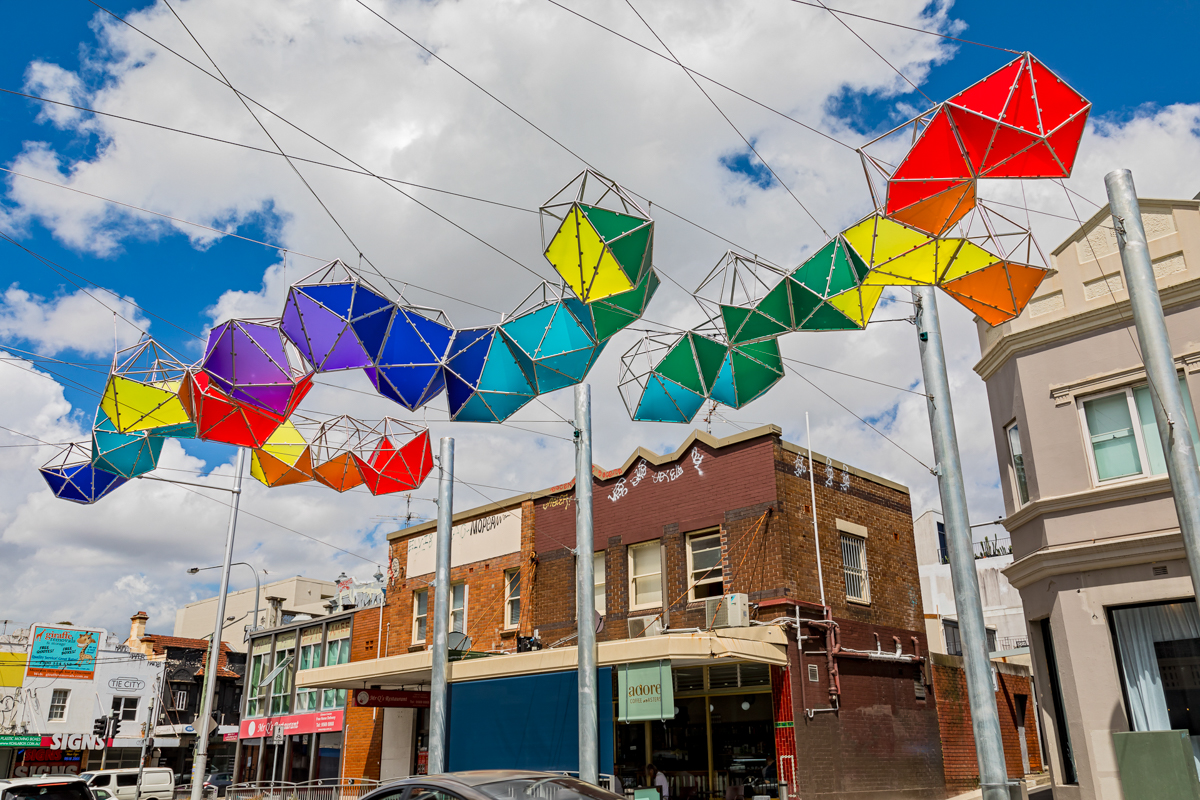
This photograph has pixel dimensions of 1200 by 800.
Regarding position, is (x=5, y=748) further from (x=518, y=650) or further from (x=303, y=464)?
(x=303, y=464)

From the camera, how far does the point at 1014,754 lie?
77.2 ft

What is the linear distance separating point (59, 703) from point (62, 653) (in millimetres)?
2361

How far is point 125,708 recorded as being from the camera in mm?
44625

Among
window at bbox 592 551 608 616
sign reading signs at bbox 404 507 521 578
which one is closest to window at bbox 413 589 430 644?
sign reading signs at bbox 404 507 521 578

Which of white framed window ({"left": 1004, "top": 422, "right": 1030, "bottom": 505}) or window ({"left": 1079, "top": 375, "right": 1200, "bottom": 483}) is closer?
window ({"left": 1079, "top": 375, "right": 1200, "bottom": 483})

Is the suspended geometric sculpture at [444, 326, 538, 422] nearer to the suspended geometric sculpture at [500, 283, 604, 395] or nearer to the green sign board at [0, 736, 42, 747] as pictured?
the suspended geometric sculpture at [500, 283, 604, 395]

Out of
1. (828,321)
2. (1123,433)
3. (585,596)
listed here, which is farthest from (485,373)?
(1123,433)

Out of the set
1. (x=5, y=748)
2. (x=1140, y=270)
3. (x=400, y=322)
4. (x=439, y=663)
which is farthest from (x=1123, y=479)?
(x=5, y=748)

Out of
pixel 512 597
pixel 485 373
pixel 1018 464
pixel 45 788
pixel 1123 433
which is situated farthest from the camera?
pixel 512 597

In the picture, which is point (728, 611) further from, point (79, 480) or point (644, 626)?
point (79, 480)

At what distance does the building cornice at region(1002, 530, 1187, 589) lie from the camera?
494 inches

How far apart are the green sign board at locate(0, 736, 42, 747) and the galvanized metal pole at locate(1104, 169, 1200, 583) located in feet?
155

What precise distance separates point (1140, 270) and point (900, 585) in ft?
47.6

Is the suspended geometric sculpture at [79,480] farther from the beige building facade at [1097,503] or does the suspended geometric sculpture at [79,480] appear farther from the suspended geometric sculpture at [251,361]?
the beige building facade at [1097,503]
